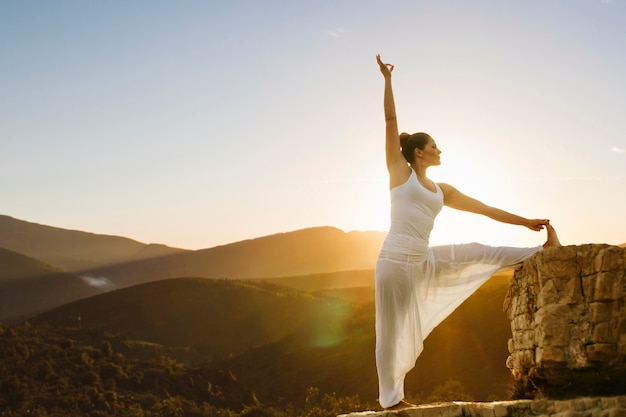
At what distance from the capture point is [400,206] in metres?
6.18

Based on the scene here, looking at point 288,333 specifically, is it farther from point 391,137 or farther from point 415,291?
point 391,137

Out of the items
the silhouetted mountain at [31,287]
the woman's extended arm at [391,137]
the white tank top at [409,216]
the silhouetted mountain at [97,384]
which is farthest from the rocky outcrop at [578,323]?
the silhouetted mountain at [31,287]

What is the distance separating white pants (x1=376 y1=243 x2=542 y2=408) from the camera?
6.14m

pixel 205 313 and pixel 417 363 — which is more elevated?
pixel 205 313

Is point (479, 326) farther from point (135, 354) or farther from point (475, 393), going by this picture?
point (135, 354)

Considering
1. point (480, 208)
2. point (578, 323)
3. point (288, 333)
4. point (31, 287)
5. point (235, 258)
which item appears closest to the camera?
point (578, 323)

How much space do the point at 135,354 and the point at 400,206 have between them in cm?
3461

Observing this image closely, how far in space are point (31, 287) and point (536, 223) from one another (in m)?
74.1

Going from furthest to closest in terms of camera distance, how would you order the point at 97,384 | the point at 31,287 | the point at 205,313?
the point at 31,287
the point at 205,313
the point at 97,384

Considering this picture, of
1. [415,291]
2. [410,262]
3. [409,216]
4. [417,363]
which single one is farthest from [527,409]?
[417,363]

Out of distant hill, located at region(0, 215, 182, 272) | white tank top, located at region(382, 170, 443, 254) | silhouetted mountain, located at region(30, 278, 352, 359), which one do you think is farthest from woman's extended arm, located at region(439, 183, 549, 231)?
distant hill, located at region(0, 215, 182, 272)

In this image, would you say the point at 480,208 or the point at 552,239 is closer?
the point at 552,239

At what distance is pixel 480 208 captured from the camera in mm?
6934

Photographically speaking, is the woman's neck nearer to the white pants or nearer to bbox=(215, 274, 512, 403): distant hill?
the white pants
